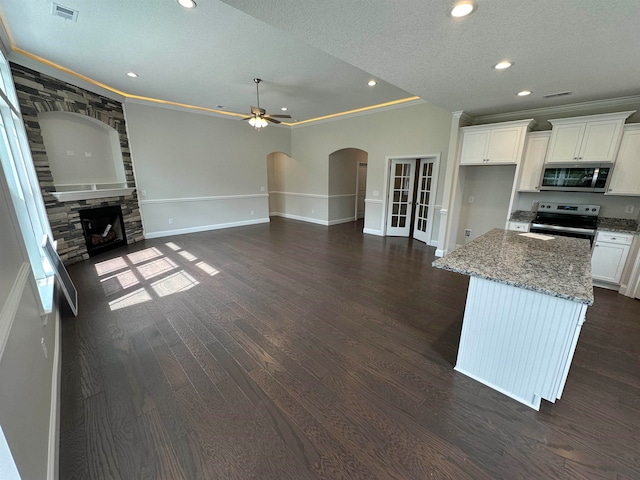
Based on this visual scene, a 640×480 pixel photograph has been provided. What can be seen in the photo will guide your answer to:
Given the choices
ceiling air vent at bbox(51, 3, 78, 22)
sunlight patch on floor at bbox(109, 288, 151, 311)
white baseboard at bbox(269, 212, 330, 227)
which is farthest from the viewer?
white baseboard at bbox(269, 212, 330, 227)

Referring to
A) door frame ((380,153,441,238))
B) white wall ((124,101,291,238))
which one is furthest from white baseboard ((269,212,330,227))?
door frame ((380,153,441,238))

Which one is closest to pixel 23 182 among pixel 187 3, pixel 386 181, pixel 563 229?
pixel 187 3

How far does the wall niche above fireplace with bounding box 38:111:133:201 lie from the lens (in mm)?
4180

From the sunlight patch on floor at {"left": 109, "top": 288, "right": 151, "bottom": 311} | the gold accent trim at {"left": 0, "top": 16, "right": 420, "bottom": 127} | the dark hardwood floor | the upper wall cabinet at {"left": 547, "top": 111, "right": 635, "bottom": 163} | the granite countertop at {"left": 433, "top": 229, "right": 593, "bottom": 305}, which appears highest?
the gold accent trim at {"left": 0, "top": 16, "right": 420, "bottom": 127}

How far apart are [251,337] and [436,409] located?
1.67 metres

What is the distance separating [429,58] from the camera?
98.0 inches

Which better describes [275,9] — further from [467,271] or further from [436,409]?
[436,409]

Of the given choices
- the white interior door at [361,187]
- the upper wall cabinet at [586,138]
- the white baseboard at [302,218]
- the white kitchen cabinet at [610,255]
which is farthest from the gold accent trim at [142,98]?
the white kitchen cabinet at [610,255]

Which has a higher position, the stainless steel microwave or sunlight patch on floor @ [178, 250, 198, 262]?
the stainless steel microwave

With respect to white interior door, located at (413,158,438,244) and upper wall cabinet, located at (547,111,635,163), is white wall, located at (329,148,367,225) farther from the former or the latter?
upper wall cabinet, located at (547,111,635,163)

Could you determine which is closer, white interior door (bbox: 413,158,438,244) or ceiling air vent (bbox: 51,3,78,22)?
ceiling air vent (bbox: 51,3,78,22)

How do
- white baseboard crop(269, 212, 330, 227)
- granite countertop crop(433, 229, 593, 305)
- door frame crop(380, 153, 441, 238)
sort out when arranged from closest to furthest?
granite countertop crop(433, 229, 593, 305) → door frame crop(380, 153, 441, 238) → white baseboard crop(269, 212, 330, 227)

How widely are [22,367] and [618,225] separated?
20.1 feet

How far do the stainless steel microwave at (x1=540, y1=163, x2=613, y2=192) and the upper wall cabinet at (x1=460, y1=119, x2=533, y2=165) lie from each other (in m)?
0.50
